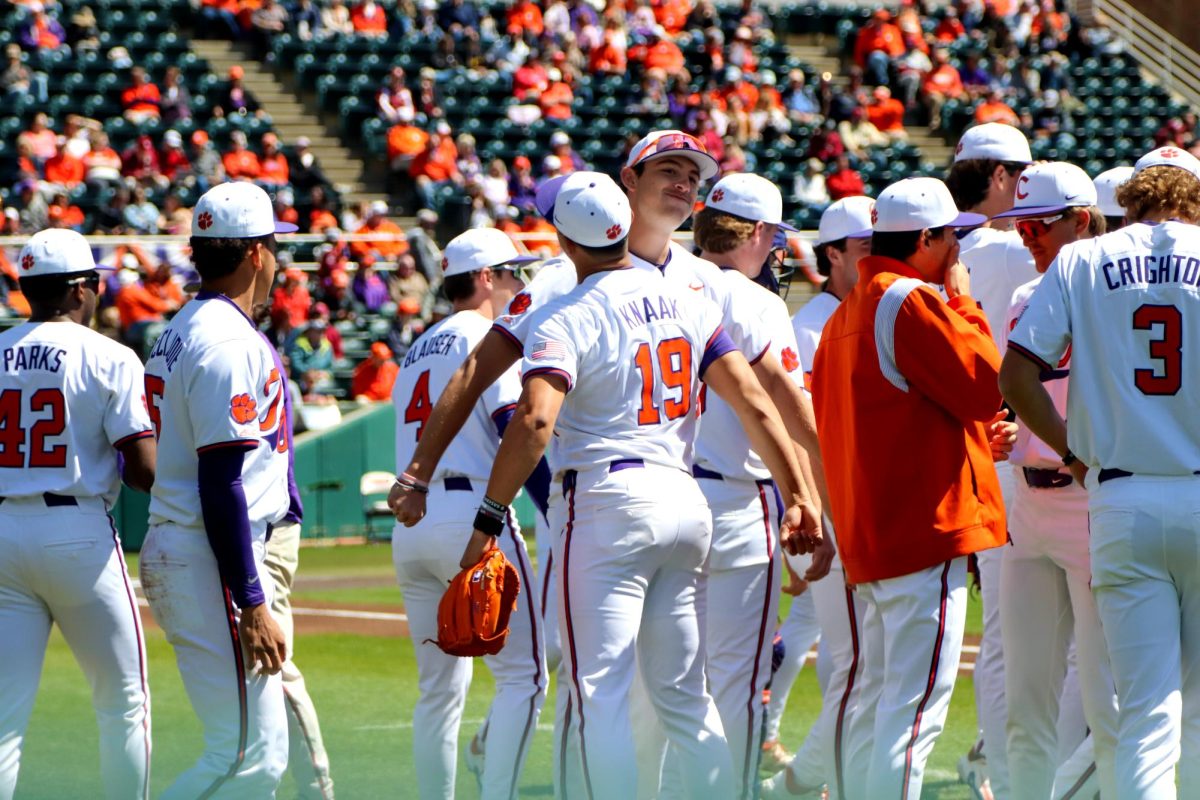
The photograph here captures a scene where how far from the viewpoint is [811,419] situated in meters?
5.67

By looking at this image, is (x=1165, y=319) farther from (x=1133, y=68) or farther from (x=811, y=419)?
(x=1133, y=68)

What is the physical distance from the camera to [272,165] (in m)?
21.1

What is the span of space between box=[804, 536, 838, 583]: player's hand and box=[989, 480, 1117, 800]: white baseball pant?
0.58 metres

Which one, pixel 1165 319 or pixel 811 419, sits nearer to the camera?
pixel 1165 319

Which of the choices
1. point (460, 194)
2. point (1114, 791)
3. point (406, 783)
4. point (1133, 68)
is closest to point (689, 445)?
point (1114, 791)

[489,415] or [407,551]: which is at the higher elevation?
[489,415]

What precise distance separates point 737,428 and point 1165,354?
170 centimetres

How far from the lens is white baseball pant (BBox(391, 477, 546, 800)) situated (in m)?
5.82

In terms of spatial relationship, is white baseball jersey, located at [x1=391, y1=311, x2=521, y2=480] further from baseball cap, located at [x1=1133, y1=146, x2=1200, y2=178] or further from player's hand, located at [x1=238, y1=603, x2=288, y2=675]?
baseball cap, located at [x1=1133, y1=146, x2=1200, y2=178]

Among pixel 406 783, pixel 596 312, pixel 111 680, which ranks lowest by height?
pixel 406 783

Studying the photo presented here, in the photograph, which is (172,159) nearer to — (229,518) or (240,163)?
Result: (240,163)

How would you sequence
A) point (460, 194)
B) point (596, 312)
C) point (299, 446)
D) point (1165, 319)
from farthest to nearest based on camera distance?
point (460, 194), point (299, 446), point (596, 312), point (1165, 319)

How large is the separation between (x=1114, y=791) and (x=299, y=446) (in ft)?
43.2

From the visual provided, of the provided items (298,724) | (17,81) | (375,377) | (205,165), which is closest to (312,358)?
(375,377)
